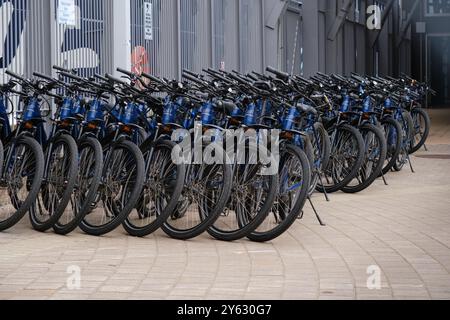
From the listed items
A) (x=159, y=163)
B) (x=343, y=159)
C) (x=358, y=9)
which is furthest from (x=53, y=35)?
(x=358, y=9)

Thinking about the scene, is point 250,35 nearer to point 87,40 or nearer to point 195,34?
point 195,34

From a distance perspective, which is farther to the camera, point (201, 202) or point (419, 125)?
point (419, 125)

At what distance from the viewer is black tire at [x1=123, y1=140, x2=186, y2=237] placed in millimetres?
7613

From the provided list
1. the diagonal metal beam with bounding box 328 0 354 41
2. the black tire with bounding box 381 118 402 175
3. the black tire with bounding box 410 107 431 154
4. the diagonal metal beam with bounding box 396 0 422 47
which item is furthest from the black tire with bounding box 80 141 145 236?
the diagonal metal beam with bounding box 396 0 422 47

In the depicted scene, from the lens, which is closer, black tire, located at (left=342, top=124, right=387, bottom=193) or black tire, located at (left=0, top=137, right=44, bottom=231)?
black tire, located at (left=0, top=137, right=44, bottom=231)

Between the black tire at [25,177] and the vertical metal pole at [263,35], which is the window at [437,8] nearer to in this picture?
the vertical metal pole at [263,35]

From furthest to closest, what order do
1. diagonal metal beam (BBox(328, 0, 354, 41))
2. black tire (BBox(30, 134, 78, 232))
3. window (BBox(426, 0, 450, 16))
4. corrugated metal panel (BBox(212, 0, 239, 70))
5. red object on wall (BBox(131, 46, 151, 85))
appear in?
window (BBox(426, 0, 450, 16)) < diagonal metal beam (BBox(328, 0, 354, 41)) < corrugated metal panel (BBox(212, 0, 239, 70)) < red object on wall (BBox(131, 46, 151, 85)) < black tire (BBox(30, 134, 78, 232))

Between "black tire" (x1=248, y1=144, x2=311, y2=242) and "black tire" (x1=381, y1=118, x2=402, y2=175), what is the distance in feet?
13.6

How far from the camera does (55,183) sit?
25.9 ft

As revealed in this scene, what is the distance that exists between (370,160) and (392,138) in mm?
1296

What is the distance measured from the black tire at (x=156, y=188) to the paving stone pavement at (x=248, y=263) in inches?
3.9

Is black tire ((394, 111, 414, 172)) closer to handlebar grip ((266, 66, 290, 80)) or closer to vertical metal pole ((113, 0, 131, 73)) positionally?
vertical metal pole ((113, 0, 131, 73))

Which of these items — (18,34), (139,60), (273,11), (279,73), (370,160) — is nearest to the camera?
(279,73)
